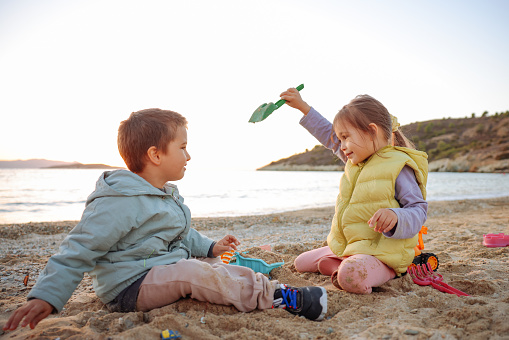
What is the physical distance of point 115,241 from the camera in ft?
6.13

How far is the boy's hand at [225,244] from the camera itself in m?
2.52

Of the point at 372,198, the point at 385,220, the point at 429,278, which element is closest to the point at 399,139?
the point at 372,198

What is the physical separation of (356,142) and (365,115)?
0.21m

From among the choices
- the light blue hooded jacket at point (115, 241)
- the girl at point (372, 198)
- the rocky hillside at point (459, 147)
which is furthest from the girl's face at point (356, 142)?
the rocky hillside at point (459, 147)

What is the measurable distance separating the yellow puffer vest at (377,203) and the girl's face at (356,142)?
8 centimetres

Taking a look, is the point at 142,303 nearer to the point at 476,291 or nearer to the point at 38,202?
the point at 476,291

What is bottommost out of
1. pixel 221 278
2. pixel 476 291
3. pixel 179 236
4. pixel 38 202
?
pixel 38 202

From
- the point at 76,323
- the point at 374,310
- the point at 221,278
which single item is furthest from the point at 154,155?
the point at 374,310

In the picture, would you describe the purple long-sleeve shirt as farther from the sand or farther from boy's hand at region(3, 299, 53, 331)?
boy's hand at region(3, 299, 53, 331)

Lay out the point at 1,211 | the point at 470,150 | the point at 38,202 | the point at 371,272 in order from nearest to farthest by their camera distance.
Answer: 1. the point at 371,272
2. the point at 1,211
3. the point at 38,202
4. the point at 470,150

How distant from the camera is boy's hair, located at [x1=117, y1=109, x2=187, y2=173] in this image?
2.14 meters

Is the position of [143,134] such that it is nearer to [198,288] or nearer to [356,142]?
[198,288]

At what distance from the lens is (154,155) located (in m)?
2.16

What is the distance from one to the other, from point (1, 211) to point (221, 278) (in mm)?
9399
